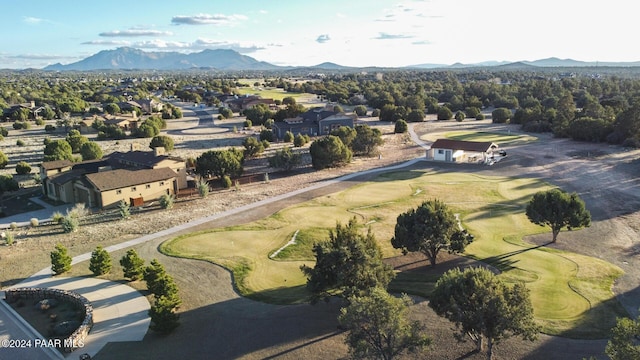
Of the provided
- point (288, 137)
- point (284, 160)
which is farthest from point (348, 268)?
point (288, 137)

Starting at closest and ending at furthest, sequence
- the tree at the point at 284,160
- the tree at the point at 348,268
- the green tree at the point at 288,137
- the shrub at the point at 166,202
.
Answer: the tree at the point at 348,268 → the shrub at the point at 166,202 → the tree at the point at 284,160 → the green tree at the point at 288,137

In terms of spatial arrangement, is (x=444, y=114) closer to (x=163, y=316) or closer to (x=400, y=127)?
(x=400, y=127)

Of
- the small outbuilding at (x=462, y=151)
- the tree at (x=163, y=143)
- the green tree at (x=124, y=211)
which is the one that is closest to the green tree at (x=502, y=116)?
the small outbuilding at (x=462, y=151)

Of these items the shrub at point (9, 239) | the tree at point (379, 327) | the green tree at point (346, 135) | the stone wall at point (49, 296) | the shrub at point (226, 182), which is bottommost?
the stone wall at point (49, 296)

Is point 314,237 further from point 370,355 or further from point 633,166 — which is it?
point 633,166

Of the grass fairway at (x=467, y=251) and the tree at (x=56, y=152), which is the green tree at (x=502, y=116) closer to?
the grass fairway at (x=467, y=251)

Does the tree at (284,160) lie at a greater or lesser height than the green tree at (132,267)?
greater

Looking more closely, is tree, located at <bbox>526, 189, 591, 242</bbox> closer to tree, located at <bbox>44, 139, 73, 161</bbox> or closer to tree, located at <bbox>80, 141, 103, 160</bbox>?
tree, located at <bbox>80, 141, 103, 160</bbox>
